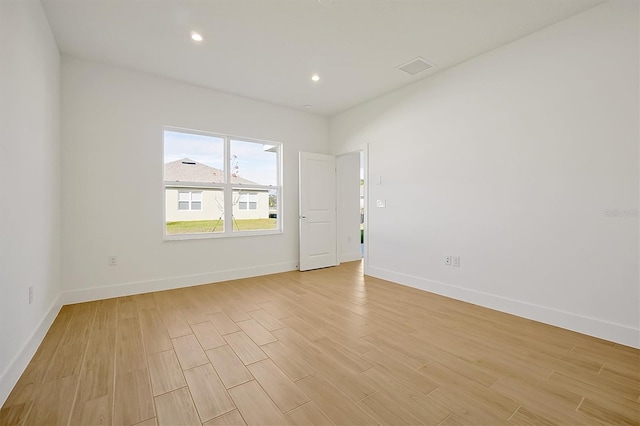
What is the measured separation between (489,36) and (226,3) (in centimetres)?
262

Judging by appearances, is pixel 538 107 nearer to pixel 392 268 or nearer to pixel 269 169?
pixel 392 268

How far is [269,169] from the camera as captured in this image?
16.5 ft

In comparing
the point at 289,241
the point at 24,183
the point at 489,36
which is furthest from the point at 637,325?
the point at 24,183

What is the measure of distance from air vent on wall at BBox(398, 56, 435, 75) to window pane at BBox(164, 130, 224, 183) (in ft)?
9.48

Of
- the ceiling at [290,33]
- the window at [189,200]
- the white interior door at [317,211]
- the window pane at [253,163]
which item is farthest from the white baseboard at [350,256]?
the ceiling at [290,33]

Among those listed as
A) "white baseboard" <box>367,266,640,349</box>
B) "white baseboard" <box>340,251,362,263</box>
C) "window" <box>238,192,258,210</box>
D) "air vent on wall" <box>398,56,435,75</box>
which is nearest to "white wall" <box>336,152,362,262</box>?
"white baseboard" <box>340,251,362,263</box>

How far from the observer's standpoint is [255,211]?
190 inches

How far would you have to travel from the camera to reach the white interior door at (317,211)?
5078 mm

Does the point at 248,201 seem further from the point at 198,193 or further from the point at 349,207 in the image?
the point at 349,207

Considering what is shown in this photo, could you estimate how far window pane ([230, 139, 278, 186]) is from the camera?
4633 millimetres

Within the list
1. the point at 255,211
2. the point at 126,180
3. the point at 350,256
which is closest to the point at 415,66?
the point at 255,211

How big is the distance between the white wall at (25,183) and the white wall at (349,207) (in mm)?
4304

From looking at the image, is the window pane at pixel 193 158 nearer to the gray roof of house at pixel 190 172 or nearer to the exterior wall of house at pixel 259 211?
the gray roof of house at pixel 190 172

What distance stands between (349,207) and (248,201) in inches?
89.2
